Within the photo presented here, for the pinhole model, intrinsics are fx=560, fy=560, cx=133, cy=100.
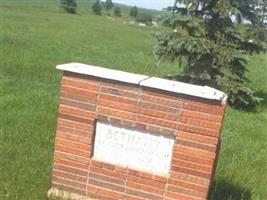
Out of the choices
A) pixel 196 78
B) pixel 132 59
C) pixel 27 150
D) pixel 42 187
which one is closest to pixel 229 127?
pixel 196 78

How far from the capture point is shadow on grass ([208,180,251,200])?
6.41 meters

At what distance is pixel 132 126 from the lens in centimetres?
526

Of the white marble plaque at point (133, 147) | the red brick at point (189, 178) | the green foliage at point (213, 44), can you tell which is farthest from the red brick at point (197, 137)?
the green foliage at point (213, 44)

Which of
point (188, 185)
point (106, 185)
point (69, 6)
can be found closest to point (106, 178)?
point (106, 185)

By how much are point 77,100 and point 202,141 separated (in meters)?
1.29

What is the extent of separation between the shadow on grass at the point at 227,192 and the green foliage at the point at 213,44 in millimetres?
6073

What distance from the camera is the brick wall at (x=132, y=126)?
5.06 m

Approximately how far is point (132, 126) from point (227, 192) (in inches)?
75.4

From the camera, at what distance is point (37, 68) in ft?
46.6

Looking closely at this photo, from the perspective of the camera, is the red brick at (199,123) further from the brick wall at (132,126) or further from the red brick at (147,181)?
the red brick at (147,181)

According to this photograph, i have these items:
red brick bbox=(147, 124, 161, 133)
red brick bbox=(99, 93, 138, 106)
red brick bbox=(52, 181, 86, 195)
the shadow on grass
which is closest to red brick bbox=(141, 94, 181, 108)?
red brick bbox=(99, 93, 138, 106)

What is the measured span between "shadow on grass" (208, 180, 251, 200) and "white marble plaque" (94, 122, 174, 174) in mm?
1317

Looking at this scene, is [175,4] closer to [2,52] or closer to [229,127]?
[229,127]

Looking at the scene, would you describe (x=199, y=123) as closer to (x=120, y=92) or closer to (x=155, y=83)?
(x=155, y=83)
